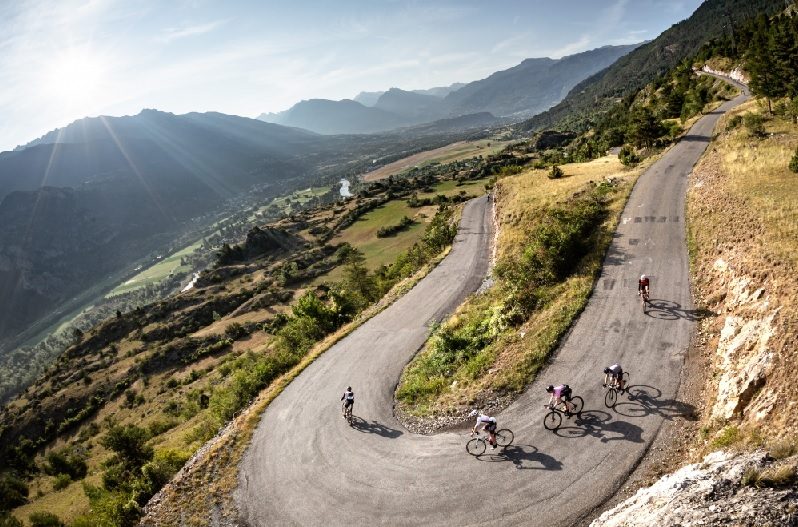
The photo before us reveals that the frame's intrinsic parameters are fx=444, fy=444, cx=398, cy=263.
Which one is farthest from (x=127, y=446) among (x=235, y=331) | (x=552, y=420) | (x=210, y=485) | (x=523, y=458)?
(x=235, y=331)

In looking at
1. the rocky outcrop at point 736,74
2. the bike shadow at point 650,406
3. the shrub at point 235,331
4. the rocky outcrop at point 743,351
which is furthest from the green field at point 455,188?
the bike shadow at point 650,406

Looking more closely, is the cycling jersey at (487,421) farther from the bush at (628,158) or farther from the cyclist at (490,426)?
the bush at (628,158)

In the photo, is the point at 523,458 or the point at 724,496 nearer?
the point at 724,496

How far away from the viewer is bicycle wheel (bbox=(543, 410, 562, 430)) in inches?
802

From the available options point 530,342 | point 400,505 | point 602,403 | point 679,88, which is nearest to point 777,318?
point 602,403

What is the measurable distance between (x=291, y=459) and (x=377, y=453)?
17.7 feet

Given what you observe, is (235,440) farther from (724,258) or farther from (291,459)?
(724,258)

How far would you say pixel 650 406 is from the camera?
63.6ft

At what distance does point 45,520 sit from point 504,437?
57175mm

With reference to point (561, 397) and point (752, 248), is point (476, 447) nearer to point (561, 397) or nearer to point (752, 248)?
point (561, 397)

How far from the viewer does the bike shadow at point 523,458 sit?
18.5 m

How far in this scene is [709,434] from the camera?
16.3 metres

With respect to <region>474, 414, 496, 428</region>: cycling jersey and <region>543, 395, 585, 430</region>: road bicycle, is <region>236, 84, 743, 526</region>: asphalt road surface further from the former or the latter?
<region>474, 414, 496, 428</region>: cycling jersey

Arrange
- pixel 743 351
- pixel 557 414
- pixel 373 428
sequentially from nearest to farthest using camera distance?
pixel 743 351 < pixel 557 414 < pixel 373 428
